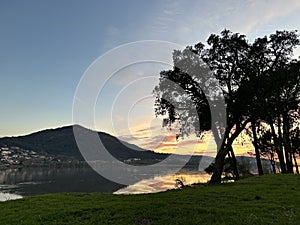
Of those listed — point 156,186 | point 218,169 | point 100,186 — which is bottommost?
point 100,186

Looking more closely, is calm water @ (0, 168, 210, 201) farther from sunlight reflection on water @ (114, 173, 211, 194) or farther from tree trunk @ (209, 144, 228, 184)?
tree trunk @ (209, 144, 228, 184)

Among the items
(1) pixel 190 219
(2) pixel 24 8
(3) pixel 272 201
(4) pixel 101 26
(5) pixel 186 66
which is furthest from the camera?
(4) pixel 101 26

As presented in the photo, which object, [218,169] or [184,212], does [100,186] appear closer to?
[218,169]

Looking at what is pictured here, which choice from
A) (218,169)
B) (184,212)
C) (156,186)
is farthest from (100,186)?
(184,212)

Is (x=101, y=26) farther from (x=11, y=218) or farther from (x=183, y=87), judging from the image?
(x=11, y=218)

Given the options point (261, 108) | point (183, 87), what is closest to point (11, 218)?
point (183, 87)

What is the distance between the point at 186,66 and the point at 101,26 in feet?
50.5

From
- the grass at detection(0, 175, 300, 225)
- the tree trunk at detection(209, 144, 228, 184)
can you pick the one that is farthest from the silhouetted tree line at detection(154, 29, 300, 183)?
the grass at detection(0, 175, 300, 225)

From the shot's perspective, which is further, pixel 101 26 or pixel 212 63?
pixel 101 26

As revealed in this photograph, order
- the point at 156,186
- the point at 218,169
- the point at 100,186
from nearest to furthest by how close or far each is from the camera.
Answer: the point at 218,169 → the point at 156,186 → the point at 100,186

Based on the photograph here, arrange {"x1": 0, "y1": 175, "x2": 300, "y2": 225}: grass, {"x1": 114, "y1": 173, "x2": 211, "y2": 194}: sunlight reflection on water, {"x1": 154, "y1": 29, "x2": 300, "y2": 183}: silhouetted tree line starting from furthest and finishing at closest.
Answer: {"x1": 114, "y1": 173, "x2": 211, "y2": 194}: sunlight reflection on water < {"x1": 154, "y1": 29, "x2": 300, "y2": 183}: silhouetted tree line < {"x1": 0, "y1": 175, "x2": 300, "y2": 225}: grass

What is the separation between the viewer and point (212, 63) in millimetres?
33438

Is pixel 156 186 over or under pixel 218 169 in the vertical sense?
under

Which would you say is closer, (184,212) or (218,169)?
(184,212)
